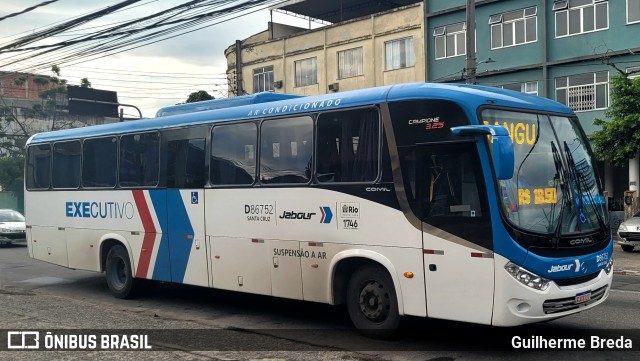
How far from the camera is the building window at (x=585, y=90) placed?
28297 mm

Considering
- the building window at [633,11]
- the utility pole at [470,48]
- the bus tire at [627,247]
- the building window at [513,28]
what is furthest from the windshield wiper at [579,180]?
the building window at [513,28]

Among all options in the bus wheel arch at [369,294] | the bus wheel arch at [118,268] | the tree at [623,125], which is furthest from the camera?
the tree at [623,125]

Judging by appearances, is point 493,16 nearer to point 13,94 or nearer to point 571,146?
point 571,146

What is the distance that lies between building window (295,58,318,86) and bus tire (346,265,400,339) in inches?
1279

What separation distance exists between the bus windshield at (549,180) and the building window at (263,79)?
35.5m

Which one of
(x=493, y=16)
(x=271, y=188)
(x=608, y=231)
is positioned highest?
(x=493, y=16)

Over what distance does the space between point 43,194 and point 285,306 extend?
6.39 meters

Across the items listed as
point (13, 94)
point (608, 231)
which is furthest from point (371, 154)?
point (13, 94)

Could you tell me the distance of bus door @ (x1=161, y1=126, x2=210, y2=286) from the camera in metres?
10.4

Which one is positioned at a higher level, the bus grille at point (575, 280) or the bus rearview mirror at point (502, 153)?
the bus rearview mirror at point (502, 153)

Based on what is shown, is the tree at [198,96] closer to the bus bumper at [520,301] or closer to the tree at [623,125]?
the tree at [623,125]

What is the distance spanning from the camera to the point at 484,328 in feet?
28.4

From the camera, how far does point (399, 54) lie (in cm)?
3559

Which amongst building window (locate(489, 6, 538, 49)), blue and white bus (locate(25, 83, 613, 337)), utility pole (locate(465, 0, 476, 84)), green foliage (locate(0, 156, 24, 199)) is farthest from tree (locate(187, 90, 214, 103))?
blue and white bus (locate(25, 83, 613, 337))
